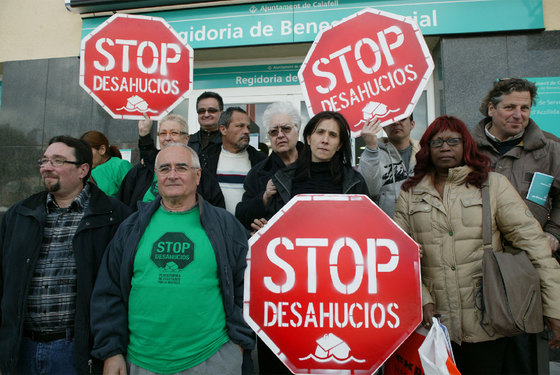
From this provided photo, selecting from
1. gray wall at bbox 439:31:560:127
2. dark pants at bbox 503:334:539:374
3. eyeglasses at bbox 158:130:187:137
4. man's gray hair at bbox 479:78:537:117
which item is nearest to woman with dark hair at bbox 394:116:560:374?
dark pants at bbox 503:334:539:374

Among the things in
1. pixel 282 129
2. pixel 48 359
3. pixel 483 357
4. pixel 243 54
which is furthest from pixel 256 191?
pixel 243 54

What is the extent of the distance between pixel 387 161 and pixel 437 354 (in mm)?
1348

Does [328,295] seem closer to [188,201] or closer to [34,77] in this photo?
[188,201]

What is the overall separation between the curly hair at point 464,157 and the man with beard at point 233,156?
1.24 metres

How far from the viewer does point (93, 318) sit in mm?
1789

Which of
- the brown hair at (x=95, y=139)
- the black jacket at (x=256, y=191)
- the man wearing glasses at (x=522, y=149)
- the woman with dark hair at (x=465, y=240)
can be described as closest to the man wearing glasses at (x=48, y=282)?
the black jacket at (x=256, y=191)

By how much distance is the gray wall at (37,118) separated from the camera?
5.64 metres

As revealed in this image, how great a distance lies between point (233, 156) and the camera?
2939 mm

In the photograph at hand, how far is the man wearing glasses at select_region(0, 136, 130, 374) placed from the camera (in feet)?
6.23

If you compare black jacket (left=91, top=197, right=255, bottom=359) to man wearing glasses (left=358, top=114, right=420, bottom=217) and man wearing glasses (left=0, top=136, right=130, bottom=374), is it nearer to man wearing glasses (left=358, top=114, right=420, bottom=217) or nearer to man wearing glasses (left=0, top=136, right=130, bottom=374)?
man wearing glasses (left=0, top=136, right=130, bottom=374)

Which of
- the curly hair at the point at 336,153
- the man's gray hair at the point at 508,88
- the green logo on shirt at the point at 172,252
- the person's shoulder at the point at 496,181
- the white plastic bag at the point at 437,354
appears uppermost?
the man's gray hair at the point at 508,88

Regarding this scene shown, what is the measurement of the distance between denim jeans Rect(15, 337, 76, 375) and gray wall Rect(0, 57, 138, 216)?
4.03m

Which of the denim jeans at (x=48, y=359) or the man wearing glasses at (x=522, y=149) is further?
the man wearing glasses at (x=522, y=149)

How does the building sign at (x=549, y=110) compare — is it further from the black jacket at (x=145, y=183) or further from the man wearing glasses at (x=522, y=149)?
the black jacket at (x=145, y=183)
